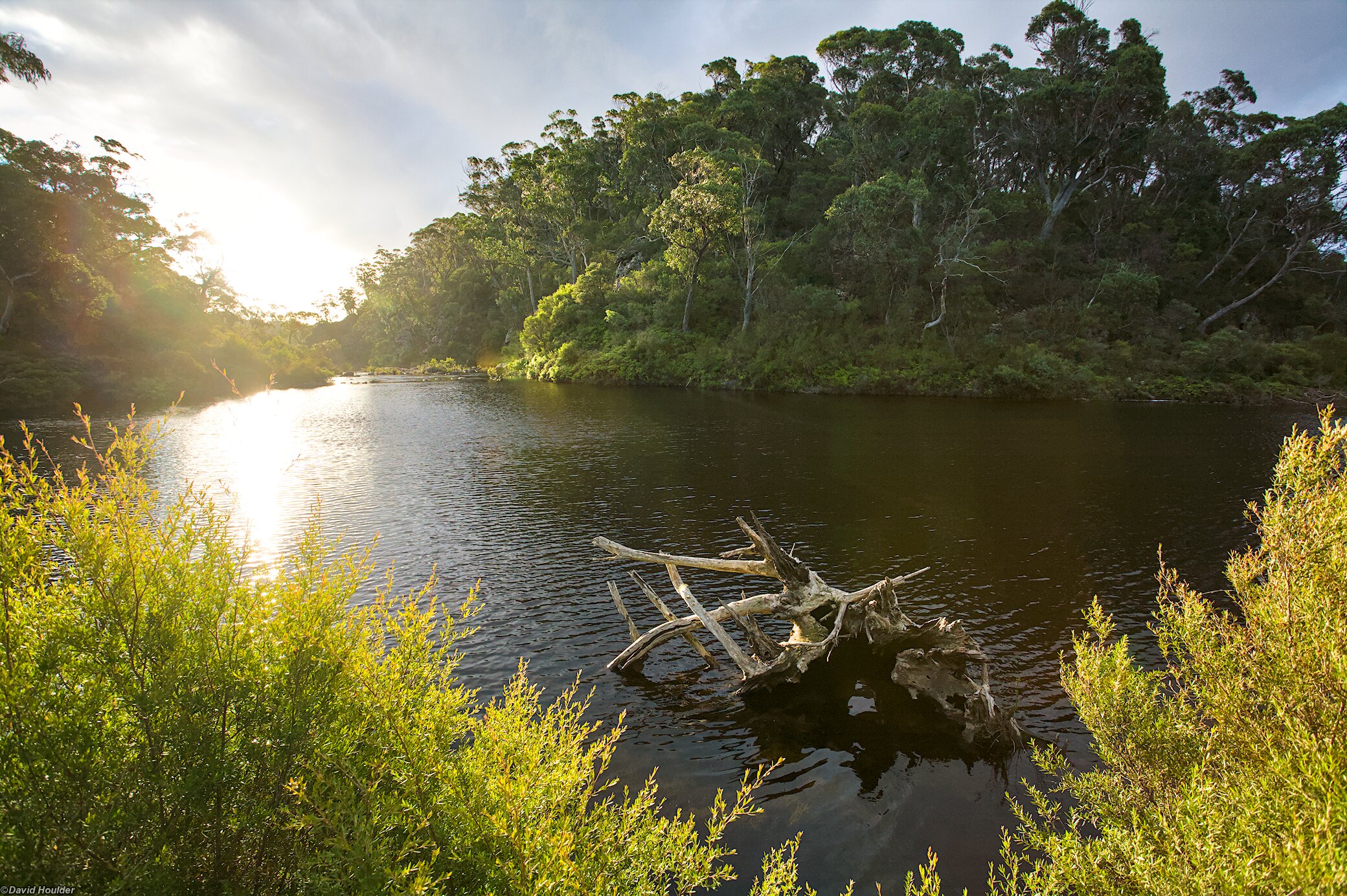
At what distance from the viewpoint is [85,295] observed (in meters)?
56.1

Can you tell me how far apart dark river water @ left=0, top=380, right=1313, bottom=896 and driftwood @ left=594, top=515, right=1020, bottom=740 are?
0.62 meters

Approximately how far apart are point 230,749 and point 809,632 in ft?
31.2

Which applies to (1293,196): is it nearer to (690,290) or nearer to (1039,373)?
(1039,373)

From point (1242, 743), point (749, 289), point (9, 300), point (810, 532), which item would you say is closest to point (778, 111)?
point (749, 289)

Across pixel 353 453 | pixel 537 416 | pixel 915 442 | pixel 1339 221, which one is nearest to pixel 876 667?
pixel 915 442

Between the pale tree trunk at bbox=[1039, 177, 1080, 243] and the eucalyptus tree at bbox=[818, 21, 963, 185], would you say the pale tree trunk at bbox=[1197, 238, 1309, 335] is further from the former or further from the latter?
the eucalyptus tree at bbox=[818, 21, 963, 185]

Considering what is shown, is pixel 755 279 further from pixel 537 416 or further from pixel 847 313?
pixel 537 416

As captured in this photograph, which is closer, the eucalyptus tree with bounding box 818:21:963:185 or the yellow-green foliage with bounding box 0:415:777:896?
the yellow-green foliage with bounding box 0:415:777:896

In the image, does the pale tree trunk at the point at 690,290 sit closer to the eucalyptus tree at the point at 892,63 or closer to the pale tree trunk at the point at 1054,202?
the eucalyptus tree at the point at 892,63

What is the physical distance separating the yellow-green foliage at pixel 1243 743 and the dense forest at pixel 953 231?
56.1m

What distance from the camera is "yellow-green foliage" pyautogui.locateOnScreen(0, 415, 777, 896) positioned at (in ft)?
13.4

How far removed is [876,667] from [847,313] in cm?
5905

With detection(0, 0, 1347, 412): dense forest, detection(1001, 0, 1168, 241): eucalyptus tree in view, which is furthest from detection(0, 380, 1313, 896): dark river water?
detection(1001, 0, 1168, 241): eucalyptus tree

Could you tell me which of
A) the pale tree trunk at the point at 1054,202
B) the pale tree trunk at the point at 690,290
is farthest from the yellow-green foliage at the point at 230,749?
the pale tree trunk at the point at 1054,202
